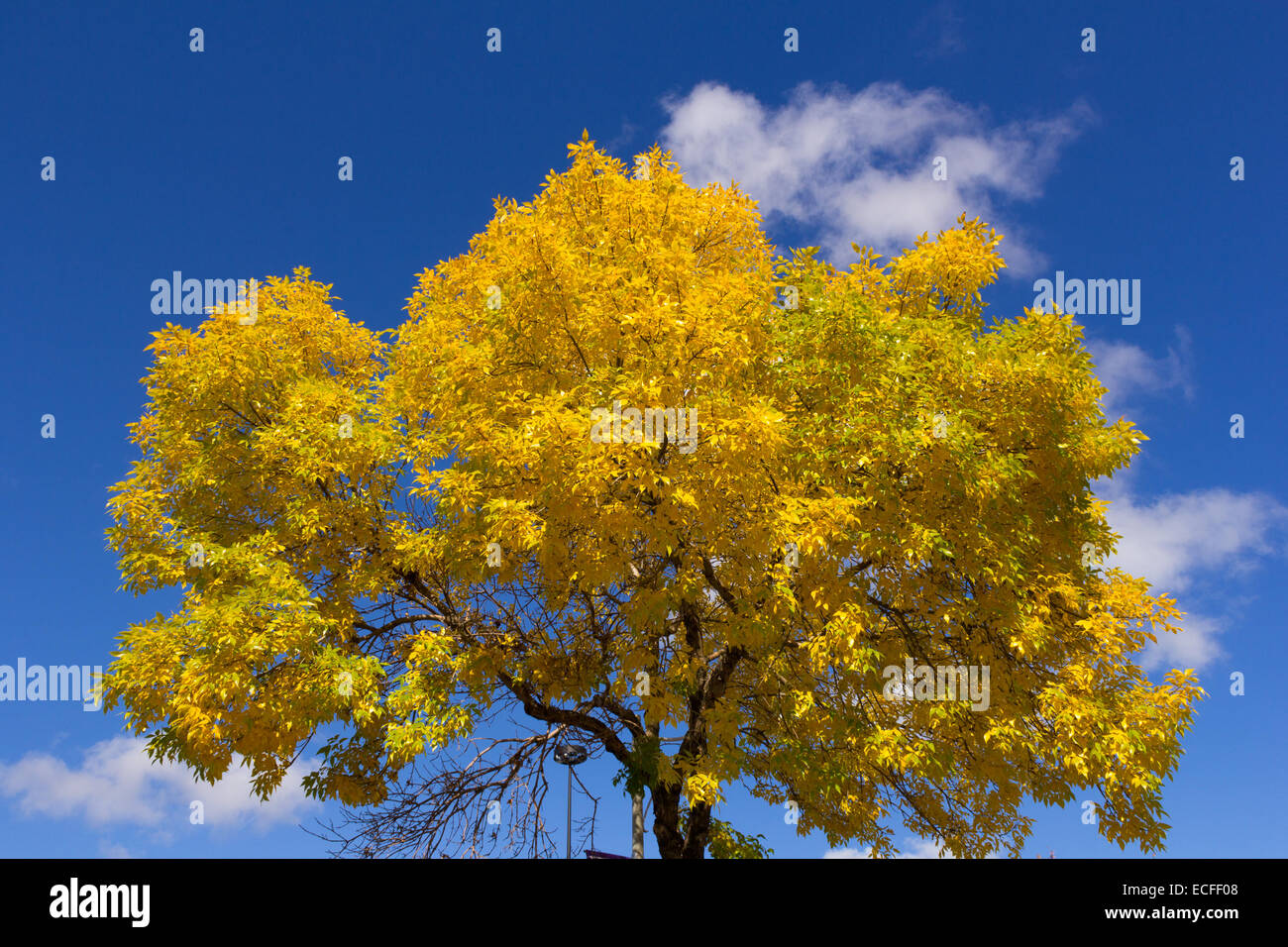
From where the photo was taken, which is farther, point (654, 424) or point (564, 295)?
point (564, 295)

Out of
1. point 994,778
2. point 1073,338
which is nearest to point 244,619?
point 994,778

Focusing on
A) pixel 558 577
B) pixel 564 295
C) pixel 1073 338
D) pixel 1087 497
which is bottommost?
pixel 558 577

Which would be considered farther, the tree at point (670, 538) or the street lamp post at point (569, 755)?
the street lamp post at point (569, 755)

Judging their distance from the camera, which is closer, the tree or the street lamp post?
the tree

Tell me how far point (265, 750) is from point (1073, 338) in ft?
39.2

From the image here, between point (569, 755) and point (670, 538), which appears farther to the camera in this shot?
point (569, 755)

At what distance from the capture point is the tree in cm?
1130

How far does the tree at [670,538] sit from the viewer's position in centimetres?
1130

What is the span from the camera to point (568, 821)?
1458 cm

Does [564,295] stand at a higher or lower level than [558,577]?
higher

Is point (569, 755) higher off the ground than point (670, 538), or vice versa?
point (670, 538)

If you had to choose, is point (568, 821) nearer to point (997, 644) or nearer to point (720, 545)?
point (720, 545)

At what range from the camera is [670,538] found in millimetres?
11180
